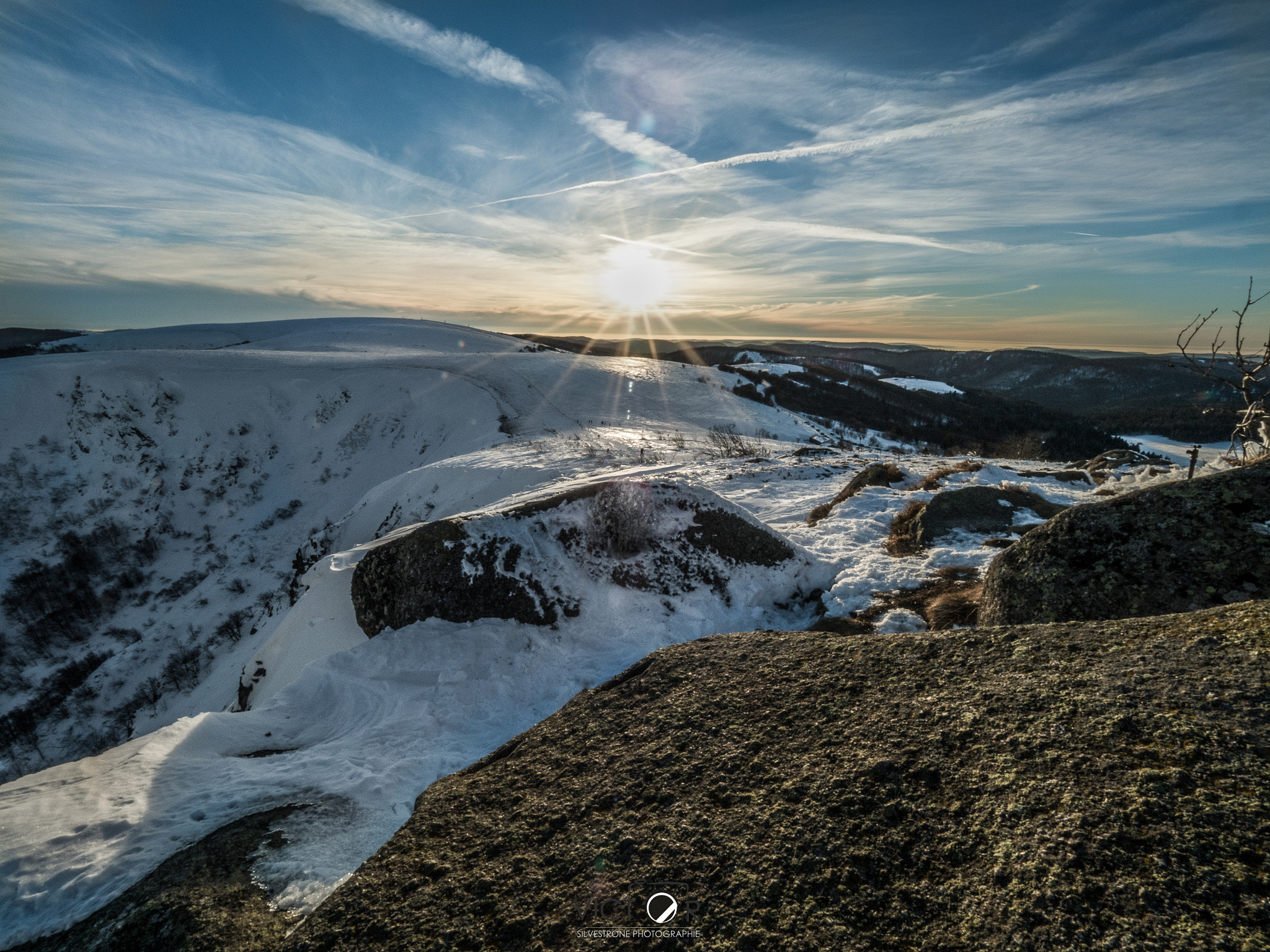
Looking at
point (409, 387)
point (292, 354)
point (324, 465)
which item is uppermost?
point (292, 354)

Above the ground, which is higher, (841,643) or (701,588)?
(841,643)

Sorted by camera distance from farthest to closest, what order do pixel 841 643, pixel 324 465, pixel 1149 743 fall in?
1. pixel 324 465
2. pixel 841 643
3. pixel 1149 743

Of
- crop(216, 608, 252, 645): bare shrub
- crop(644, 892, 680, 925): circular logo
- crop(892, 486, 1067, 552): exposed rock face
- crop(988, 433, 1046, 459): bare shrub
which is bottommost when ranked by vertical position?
crop(216, 608, 252, 645): bare shrub

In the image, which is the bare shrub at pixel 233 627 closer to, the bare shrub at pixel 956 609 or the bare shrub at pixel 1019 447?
the bare shrub at pixel 956 609

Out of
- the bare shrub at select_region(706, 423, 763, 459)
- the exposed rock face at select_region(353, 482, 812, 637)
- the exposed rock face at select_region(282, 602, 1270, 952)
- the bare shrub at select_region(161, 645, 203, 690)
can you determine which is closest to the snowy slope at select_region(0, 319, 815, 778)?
the bare shrub at select_region(161, 645, 203, 690)

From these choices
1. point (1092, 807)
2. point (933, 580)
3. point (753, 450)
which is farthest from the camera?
point (753, 450)

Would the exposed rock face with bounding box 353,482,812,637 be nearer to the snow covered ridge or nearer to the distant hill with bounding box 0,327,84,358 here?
the distant hill with bounding box 0,327,84,358

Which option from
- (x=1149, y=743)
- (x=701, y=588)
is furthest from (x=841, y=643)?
(x=701, y=588)

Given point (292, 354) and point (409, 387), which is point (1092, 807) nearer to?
point (409, 387)
